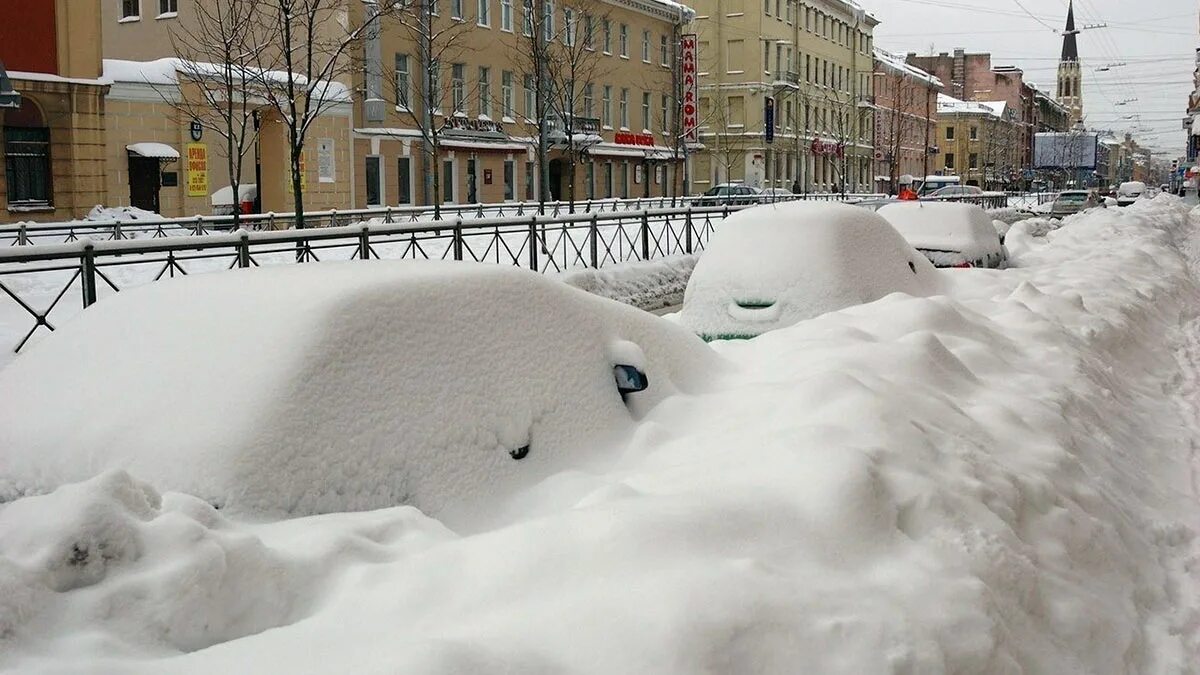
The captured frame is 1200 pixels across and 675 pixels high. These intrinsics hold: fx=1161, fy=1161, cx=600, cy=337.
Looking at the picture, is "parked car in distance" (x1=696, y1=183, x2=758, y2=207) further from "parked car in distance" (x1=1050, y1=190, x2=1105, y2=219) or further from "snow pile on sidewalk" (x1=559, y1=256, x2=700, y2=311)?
"snow pile on sidewalk" (x1=559, y1=256, x2=700, y2=311)

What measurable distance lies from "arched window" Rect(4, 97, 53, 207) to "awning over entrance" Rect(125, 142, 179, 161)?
7.67 ft

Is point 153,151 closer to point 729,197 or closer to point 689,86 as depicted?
point 729,197

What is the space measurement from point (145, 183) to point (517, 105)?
17.8m

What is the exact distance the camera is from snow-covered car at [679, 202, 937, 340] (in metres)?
8.77

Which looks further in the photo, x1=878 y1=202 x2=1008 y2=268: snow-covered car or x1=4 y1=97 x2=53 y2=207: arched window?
x1=4 y1=97 x2=53 y2=207: arched window

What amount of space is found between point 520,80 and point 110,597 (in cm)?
4400

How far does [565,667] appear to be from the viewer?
271cm

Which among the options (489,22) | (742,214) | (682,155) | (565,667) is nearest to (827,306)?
(742,214)

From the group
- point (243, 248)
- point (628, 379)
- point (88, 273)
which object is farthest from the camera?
point (243, 248)

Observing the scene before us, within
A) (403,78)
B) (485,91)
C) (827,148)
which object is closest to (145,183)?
(403,78)

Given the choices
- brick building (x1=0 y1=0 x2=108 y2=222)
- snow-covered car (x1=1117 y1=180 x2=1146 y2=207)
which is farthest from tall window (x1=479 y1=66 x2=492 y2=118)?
snow-covered car (x1=1117 y1=180 x2=1146 y2=207)

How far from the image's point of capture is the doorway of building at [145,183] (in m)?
31.0

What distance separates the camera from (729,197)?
43.3m

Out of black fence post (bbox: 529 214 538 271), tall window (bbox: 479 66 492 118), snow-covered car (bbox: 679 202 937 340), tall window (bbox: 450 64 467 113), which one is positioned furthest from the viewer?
tall window (bbox: 479 66 492 118)
